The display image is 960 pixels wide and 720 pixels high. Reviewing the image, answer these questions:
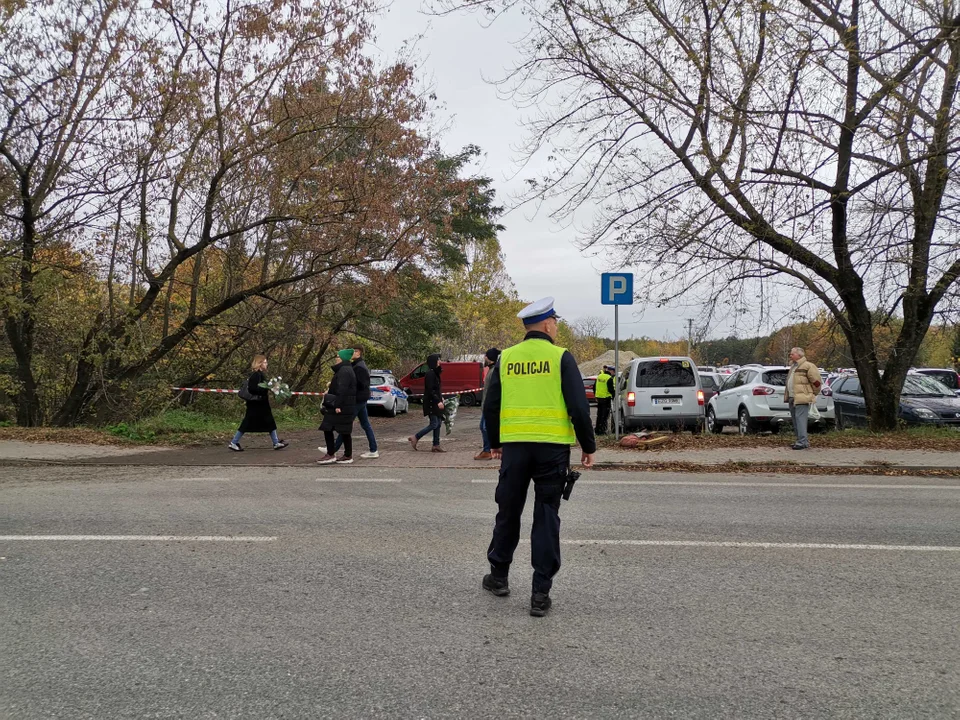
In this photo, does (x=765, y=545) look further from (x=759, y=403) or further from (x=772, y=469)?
(x=759, y=403)

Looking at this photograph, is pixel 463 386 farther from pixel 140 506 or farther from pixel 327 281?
pixel 140 506

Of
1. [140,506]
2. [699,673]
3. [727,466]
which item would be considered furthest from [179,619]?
[727,466]

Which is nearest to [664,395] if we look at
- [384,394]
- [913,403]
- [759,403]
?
[759,403]

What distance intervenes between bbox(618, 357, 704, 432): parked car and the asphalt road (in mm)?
8000

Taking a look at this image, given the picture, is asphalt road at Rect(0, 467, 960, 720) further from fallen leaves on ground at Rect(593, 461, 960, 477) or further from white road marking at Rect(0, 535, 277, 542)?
fallen leaves on ground at Rect(593, 461, 960, 477)

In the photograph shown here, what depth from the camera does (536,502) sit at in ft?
14.5

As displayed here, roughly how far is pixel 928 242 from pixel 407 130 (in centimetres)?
1121

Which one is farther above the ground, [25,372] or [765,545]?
[25,372]

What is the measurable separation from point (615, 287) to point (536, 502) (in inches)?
353

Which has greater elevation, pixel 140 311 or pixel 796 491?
pixel 140 311

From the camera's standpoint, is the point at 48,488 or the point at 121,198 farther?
the point at 121,198

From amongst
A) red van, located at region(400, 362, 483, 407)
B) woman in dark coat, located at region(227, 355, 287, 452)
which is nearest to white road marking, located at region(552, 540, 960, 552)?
woman in dark coat, located at region(227, 355, 287, 452)

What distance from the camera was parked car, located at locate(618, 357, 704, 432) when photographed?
15625 mm

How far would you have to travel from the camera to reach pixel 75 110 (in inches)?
A: 573
